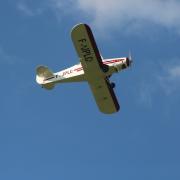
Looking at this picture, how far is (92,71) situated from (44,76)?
588 cm

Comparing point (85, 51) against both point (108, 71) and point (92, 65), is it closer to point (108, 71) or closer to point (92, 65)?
point (92, 65)

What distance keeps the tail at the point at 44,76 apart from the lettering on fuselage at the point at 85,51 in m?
5.09

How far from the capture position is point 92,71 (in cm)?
3894

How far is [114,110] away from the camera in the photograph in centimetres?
4234

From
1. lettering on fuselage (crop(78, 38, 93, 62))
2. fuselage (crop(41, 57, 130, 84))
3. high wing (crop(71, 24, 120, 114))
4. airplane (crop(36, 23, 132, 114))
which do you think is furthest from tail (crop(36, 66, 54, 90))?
lettering on fuselage (crop(78, 38, 93, 62))

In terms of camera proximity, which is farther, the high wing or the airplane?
the airplane

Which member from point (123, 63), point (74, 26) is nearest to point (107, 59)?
point (123, 63)

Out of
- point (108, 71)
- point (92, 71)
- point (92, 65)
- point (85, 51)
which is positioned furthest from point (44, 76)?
point (85, 51)

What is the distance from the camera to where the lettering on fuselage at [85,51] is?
37797 mm

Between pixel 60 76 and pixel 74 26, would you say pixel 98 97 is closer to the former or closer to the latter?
pixel 60 76

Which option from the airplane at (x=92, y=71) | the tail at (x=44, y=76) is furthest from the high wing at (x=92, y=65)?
the tail at (x=44, y=76)

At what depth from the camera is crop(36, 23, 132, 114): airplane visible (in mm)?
37719

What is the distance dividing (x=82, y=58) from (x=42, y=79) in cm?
607

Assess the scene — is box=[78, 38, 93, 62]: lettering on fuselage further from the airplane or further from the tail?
the tail
